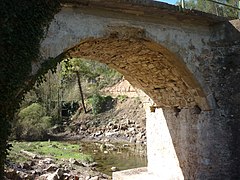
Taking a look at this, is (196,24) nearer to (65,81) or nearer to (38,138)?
(38,138)

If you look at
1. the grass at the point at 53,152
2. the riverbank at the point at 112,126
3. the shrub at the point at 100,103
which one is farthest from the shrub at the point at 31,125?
the shrub at the point at 100,103

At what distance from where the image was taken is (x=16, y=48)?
4.34 metres

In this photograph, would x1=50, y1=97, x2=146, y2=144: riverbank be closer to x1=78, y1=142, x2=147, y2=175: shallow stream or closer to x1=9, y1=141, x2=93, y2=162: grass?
x1=78, y1=142, x2=147, y2=175: shallow stream

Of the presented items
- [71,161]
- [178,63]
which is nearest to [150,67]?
[178,63]

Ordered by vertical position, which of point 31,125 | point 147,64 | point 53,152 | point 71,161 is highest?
point 147,64

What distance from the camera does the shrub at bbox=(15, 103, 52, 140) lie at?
1920 cm

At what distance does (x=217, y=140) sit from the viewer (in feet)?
21.1

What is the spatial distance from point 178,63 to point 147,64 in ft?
2.68

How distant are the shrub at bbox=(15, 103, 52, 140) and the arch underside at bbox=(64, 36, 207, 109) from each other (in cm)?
1307

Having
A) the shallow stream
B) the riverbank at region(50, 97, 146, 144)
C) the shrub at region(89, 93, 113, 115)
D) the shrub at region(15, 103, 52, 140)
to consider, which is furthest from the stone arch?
the shrub at region(89, 93, 113, 115)

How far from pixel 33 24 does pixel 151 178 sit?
4988 mm

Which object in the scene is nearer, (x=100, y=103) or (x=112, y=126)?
(x=112, y=126)

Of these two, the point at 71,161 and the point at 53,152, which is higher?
the point at 53,152

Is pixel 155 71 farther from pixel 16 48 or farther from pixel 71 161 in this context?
pixel 71 161
